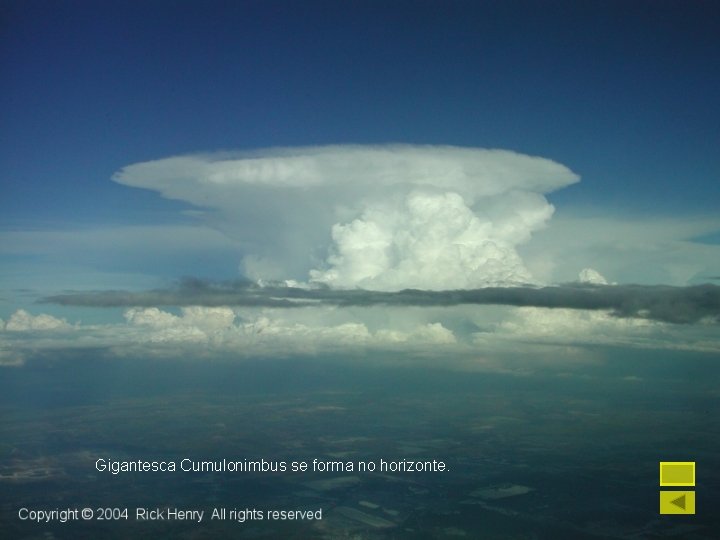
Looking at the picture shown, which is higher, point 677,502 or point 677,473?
point 677,473

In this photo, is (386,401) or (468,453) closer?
(468,453)

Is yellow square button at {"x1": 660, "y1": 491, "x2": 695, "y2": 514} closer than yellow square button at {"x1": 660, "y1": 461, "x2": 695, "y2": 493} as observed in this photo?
Yes

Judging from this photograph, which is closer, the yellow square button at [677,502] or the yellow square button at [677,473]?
the yellow square button at [677,502]

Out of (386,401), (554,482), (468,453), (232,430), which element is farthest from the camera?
(386,401)

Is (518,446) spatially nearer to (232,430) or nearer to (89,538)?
(232,430)

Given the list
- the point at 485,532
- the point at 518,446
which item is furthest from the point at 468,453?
the point at 485,532
